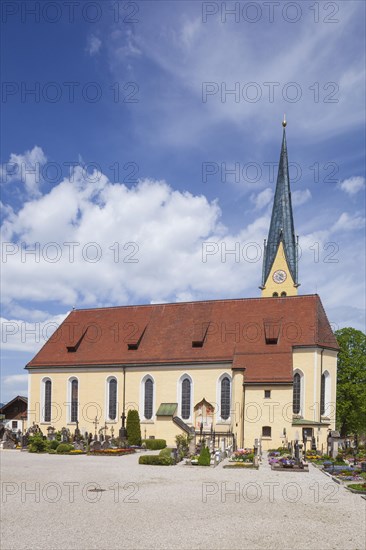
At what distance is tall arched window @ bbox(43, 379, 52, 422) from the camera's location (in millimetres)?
49075

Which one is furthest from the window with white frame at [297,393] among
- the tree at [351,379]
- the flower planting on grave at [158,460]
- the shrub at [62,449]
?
the shrub at [62,449]

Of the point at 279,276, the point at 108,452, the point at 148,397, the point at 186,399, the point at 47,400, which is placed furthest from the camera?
the point at 279,276

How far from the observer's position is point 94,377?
47.8m

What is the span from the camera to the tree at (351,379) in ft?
165

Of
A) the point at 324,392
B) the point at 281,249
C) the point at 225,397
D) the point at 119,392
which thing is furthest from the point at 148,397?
the point at 281,249

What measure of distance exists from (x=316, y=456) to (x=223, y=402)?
406 inches

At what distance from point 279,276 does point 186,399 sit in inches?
861

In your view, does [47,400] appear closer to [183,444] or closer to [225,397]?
[225,397]

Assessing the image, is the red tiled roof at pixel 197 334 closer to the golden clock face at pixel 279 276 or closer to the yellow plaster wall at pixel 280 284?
the yellow plaster wall at pixel 280 284

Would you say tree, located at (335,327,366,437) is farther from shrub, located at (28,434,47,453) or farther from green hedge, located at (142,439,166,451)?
shrub, located at (28,434,47,453)

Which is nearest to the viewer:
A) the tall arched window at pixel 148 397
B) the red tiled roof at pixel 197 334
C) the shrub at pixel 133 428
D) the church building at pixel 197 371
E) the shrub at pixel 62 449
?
the shrub at pixel 62 449

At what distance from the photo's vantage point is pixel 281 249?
60.8 meters

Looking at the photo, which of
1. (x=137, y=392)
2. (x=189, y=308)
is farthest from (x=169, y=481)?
(x=189, y=308)

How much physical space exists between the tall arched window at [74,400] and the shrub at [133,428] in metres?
6.59
